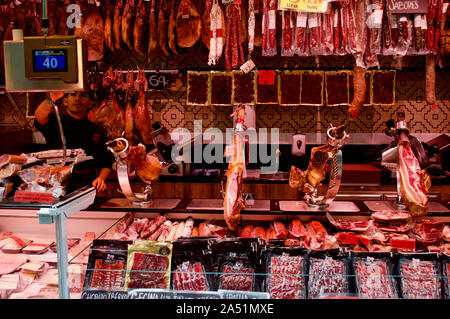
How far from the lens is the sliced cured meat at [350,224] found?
8.59 ft

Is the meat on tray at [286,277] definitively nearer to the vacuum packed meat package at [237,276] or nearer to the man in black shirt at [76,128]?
the vacuum packed meat package at [237,276]

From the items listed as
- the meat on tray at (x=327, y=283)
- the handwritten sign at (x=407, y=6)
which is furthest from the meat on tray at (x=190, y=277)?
the handwritten sign at (x=407, y=6)

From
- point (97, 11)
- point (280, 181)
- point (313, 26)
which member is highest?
point (97, 11)

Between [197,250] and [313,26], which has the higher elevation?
[313,26]

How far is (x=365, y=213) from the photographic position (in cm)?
275

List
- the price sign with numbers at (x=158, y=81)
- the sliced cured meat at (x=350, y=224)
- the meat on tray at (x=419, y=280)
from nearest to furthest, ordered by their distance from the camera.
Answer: the meat on tray at (x=419, y=280) < the sliced cured meat at (x=350, y=224) < the price sign with numbers at (x=158, y=81)

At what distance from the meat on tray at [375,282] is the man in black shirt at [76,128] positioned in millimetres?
3204

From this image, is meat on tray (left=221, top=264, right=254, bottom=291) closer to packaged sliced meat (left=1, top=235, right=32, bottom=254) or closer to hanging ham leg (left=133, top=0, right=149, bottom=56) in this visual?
packaged sliced meat (left=1, top=235, right=32, bottom=254)

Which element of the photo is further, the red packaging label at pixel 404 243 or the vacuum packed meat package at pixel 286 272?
the red packaging label at pixel 404 243

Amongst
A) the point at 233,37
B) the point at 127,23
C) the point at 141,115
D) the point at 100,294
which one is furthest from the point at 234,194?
the point at 127,23

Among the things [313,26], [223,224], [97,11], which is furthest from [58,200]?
[97,11]

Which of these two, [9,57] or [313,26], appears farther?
[313,26]

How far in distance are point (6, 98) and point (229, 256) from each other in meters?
5.99
